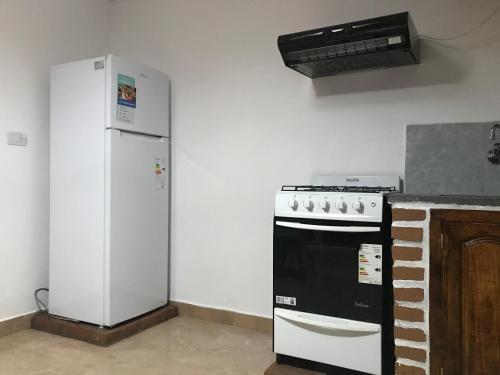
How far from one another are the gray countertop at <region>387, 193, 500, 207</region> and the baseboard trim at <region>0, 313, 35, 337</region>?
2465 mm

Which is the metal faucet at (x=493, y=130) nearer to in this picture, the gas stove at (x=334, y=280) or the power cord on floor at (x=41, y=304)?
the gas stove at (x=334, y=280)

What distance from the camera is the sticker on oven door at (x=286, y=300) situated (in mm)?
2116

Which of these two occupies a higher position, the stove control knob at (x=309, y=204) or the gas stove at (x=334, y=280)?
the stove control knob at (x=309, y=204)

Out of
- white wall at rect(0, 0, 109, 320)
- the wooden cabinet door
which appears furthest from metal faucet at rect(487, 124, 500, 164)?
white wall at rect(0, 0, 109, 320)

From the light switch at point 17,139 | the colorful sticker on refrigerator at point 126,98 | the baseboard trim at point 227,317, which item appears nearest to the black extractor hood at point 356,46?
the colorful sticker on refrigerator at point 126,98

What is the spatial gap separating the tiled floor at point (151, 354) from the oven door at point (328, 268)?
1.59 ft

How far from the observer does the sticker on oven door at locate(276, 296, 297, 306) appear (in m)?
2.12

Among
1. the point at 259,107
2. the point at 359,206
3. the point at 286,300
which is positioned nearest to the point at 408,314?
the point at 359,206

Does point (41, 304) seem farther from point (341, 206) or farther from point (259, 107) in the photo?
point (341, 206)

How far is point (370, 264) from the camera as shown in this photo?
1.93 m

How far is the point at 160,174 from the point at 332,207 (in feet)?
4.82

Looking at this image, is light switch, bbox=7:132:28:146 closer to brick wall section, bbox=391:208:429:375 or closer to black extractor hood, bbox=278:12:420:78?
black extractor hood, bbox=278:12:420:78

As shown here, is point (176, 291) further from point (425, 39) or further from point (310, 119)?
point (425, 39)

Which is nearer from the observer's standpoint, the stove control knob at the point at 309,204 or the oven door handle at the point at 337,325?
the oven door handle at the point at 337,325
